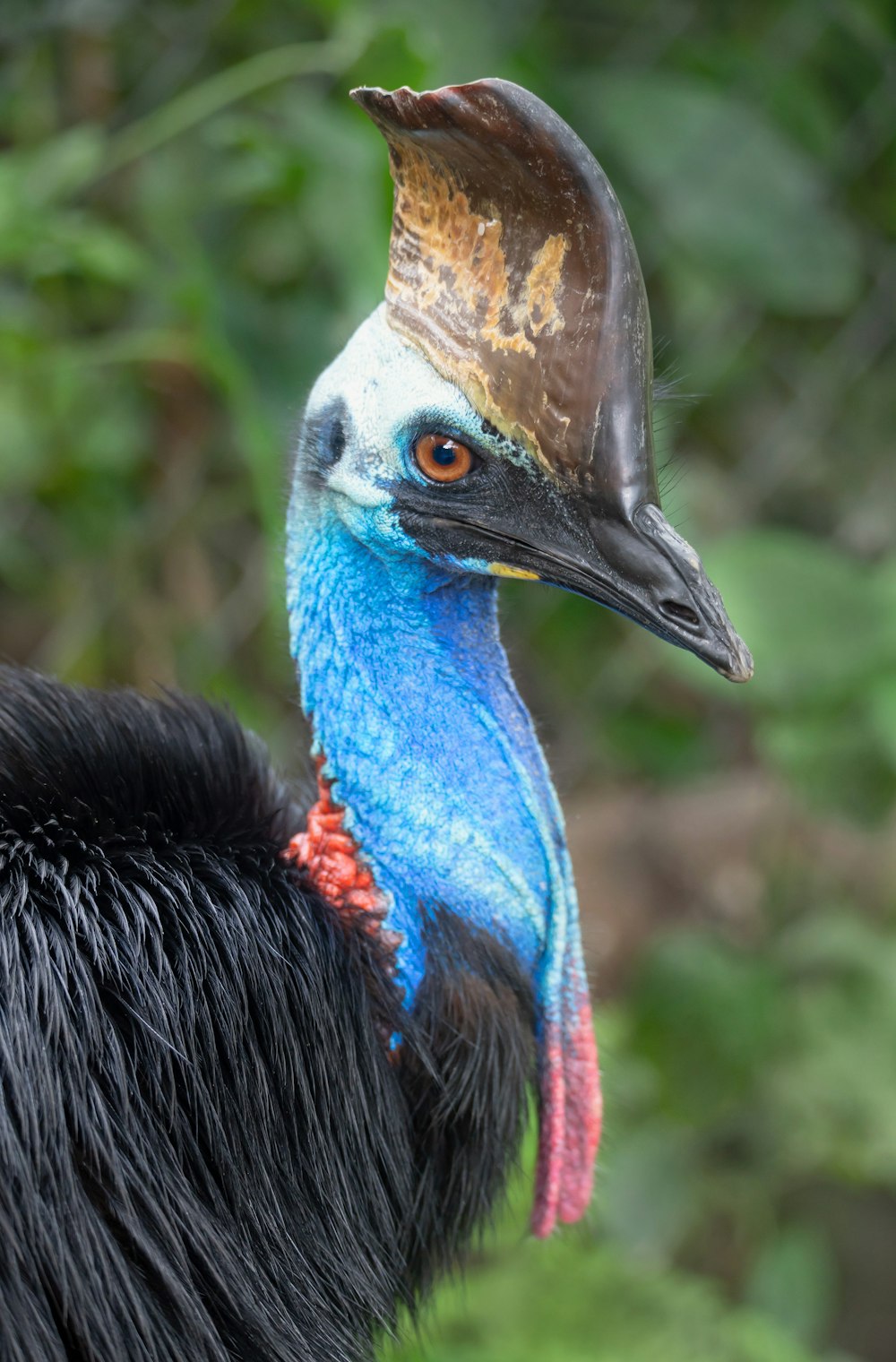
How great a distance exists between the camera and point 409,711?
905 millimetres

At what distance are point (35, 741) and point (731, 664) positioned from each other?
0.43m

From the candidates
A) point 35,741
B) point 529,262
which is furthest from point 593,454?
point 35,741

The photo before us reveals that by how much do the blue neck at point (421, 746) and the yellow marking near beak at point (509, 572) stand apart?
0.19ft

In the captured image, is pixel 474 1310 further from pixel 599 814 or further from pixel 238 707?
pixel 599 814

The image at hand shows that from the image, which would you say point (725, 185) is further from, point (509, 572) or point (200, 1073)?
point (200, 1073)

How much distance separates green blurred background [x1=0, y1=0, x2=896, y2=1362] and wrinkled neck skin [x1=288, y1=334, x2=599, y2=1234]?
48cm

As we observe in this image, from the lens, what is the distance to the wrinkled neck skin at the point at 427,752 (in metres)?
0.89

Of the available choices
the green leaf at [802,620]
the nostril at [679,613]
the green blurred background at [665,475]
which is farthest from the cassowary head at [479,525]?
the green leaf at [802,620]

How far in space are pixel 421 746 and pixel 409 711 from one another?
22 mm

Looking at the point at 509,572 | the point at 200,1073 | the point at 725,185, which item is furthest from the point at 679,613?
the point at 725,185

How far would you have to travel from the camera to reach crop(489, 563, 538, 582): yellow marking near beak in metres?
0.84

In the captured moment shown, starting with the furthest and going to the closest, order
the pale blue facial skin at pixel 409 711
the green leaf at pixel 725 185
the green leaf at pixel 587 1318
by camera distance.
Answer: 1. the green leaf at pixel 725 185
2. the green leaf at pixel 587 1318
3. the pale blue facial skin at pixel 409 711

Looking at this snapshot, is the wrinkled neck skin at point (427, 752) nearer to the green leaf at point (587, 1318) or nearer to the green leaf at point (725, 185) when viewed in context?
the green leaf at point (587, 1318)

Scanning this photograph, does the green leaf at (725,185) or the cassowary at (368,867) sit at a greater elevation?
the green leaf at (725,185)
